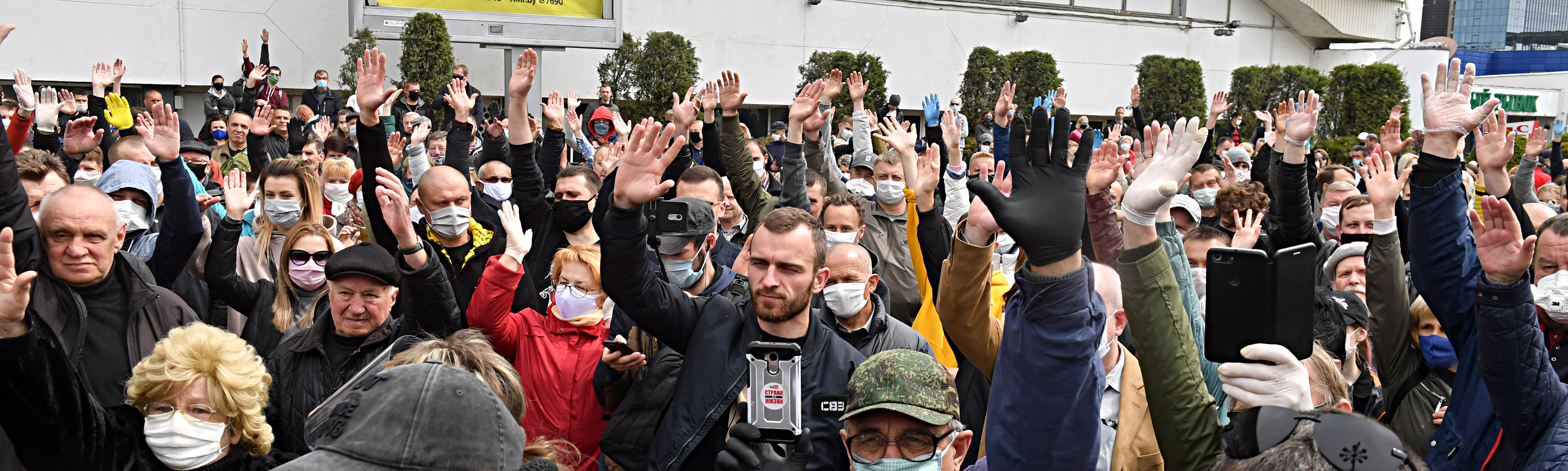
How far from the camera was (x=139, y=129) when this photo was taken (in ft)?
18.2

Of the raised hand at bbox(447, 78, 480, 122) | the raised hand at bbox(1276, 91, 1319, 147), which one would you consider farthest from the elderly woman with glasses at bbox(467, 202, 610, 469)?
the raised hand at bbox(447, 78, 480, 122)

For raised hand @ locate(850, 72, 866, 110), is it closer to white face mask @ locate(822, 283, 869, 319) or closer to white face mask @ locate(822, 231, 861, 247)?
white face mask @ locate(822, 231, 861, 247)

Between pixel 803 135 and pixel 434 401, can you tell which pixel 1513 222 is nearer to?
pixel 434 401

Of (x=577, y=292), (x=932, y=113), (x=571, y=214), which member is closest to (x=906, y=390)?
(x=577, y=292)

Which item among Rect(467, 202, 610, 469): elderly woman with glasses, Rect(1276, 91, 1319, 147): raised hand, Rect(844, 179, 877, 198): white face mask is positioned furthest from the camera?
Rect(844, 179, 877, 198): white face mask

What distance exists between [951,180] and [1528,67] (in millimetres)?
48341

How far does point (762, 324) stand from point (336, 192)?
4942 millimetres

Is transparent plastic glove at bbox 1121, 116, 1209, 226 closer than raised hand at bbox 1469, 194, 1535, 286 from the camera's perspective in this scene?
Yes

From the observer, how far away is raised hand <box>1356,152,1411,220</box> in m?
4.35

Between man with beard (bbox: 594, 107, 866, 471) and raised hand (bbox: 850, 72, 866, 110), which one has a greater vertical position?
raised hand (bbox: 850, 72, 866, 110)

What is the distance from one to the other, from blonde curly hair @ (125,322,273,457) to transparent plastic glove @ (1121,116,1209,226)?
2.55 m

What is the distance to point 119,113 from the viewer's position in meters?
8.97

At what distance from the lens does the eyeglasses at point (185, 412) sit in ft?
10.3

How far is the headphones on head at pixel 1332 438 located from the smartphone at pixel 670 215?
2.05 meters
